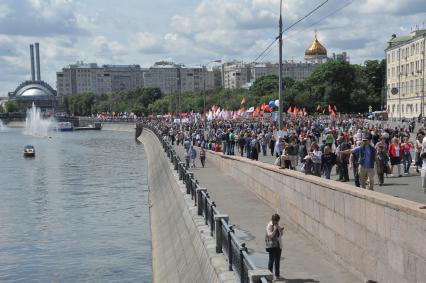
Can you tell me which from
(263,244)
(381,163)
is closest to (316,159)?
(381,163)

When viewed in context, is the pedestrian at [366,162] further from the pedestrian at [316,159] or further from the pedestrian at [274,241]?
the pedestrian at [274,241]

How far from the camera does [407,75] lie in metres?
91.8

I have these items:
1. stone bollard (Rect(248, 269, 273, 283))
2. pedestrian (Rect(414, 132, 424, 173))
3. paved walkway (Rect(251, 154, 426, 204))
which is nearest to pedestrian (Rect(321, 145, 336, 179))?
paved walkway (Rect(251, 154, 426, 204))

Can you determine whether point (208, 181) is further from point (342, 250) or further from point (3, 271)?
point (342, 250)

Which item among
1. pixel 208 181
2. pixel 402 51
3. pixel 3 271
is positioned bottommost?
pixel 3 271

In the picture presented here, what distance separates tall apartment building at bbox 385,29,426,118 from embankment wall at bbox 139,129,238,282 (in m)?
61.0

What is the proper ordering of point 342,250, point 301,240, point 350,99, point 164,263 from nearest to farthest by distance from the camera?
point 342,250
point 301,240
point 164,263
point 350,99

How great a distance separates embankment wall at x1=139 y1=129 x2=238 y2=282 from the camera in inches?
445

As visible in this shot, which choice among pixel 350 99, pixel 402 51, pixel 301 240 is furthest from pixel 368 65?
pixel 301 240

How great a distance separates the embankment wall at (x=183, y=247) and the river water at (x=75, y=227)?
2.39 ft

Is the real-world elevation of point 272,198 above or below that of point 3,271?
above

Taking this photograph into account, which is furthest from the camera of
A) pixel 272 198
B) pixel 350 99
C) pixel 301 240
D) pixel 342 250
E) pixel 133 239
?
pixel 350 99

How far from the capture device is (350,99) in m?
114

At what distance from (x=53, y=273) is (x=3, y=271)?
6.59ft
